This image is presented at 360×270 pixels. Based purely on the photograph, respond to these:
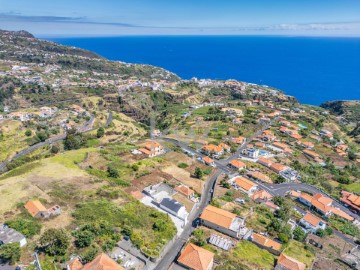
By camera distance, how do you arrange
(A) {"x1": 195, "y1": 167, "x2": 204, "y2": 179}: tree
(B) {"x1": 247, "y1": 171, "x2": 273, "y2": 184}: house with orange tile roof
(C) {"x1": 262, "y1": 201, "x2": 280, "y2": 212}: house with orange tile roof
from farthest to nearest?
(B) {"x1": 247, "y1": 171, "x2": 273, "y2": 184}: house with orange tile roof < (A) {"x1": 195, "y1": 167, "x2": 204, "y2": 179}: tree < (C) {"x1": 262, "y1": 201, "x2": 280, "y2": 212}: house with orange tile roof

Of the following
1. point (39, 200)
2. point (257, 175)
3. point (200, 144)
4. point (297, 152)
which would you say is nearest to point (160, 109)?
point (200, 144)

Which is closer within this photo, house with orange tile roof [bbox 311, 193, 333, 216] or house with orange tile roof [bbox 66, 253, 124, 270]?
house with orange tile roof [bbox 66, 253, 124, 270]

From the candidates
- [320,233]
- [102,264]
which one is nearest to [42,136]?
[102,264]

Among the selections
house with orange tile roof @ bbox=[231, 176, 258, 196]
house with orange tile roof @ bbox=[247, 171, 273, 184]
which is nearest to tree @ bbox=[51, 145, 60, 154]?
house with orange tile roof @ bbox=[231, 176, 258, 196]

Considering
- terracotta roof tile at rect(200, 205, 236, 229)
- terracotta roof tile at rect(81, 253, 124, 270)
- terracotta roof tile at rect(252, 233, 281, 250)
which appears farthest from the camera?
terracotta roof tile at rect(200, 205, 236, 229)

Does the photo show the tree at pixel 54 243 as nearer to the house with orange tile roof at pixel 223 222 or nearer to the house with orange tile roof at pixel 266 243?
the house with orange tile roof at pixel 223 222

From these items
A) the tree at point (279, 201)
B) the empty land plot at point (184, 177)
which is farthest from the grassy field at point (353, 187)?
the empty land plot at point (184, 177)

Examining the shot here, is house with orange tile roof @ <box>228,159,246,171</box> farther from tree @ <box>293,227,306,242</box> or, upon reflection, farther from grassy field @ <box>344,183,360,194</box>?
grassy field @ <box>344,183,360,194</box>

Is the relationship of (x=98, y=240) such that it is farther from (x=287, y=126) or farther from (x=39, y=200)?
(x=287, y=126)
